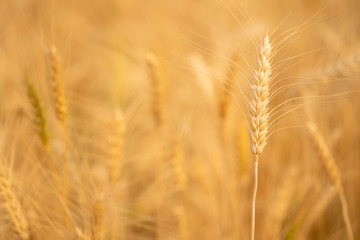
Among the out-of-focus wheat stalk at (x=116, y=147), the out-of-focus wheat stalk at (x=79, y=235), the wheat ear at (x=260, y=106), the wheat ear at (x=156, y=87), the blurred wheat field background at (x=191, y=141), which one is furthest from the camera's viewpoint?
the wheat ear at (x=156, y=87)

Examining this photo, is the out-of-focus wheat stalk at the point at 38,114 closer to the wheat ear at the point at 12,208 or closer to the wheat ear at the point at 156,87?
the wheat ear at the point at 12,208

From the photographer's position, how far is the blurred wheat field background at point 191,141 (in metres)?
1.05

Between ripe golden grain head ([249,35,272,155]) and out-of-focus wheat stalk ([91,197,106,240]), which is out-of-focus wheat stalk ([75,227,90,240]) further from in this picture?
ripe golden grain head ([249,35,272,155])

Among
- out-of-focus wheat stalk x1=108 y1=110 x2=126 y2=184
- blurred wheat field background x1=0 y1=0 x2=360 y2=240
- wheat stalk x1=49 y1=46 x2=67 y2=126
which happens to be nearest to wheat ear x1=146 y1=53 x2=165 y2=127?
blurred wheat field background x1=0 y1=0 x2=360 y2=240

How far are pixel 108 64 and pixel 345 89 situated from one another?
2.32m

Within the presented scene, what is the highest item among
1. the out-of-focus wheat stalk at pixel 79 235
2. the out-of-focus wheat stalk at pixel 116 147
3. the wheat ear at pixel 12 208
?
the out-of-focus wheat stalk at pixel 116 147

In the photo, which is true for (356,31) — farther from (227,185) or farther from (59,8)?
(59,8)

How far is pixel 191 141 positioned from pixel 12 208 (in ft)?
3.85

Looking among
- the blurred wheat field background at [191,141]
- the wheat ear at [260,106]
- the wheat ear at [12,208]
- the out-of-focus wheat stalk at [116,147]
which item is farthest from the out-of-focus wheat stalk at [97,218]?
the wheat ear at [260,106]

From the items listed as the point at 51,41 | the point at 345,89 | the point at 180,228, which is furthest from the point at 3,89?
the point at 345,89

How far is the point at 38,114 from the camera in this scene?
112 centimetres

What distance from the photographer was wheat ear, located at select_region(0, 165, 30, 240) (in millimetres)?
941

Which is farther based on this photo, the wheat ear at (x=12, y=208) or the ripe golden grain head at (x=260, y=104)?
the wheat ear at (x=12, y=208)

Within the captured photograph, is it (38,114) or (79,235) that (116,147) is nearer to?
(38,114)
